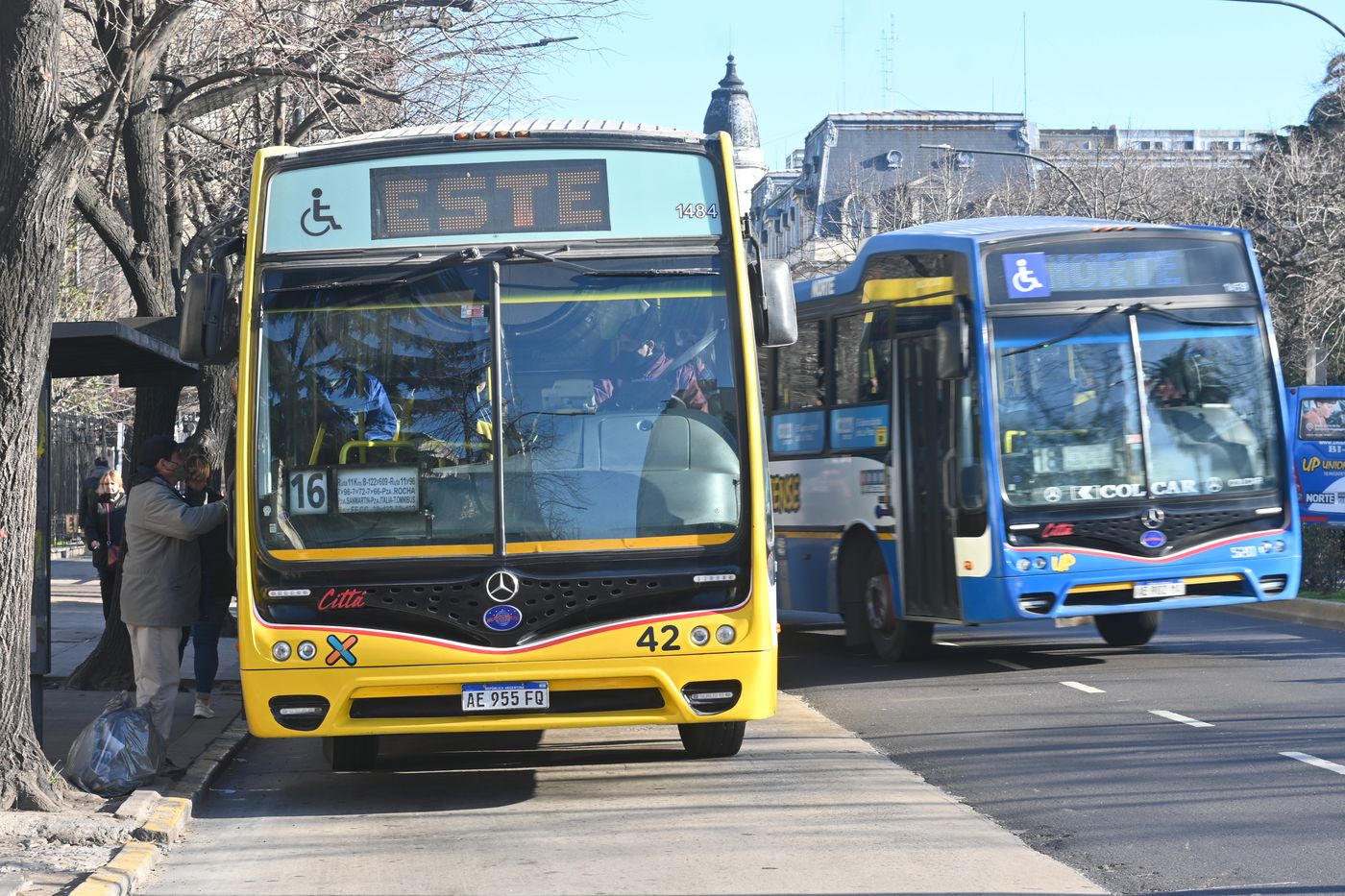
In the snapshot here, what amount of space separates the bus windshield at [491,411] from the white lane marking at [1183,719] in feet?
12.0

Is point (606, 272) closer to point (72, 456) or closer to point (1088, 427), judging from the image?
point (1088, 427)

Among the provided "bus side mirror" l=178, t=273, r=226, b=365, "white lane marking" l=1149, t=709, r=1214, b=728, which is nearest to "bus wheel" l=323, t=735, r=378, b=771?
"bus side mirror" l=178, t=273, r=226, b=365

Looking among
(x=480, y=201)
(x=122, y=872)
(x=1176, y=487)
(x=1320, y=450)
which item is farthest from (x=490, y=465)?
(x=1320, y=450)

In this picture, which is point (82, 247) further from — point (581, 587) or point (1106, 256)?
point (581, 587)

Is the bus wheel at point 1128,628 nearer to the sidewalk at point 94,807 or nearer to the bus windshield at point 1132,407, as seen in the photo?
the bus windshield at point 1132,407

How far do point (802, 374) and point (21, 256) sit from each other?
8.84 meters

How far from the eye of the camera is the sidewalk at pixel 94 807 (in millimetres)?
7125

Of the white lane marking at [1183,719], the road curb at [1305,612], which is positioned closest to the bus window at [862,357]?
the white lane marking at [1183,719]

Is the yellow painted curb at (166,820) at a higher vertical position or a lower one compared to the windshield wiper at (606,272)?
lower

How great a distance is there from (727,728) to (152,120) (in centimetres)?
730

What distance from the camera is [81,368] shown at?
1204 cm

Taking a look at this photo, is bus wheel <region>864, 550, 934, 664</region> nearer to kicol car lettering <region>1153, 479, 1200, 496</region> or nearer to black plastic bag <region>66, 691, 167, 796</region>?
kicol car lettering <region>1153, 479, 1200, 496</region>

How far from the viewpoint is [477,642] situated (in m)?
8.50

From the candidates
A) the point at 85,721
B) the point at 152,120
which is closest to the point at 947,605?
the point at 85,721
